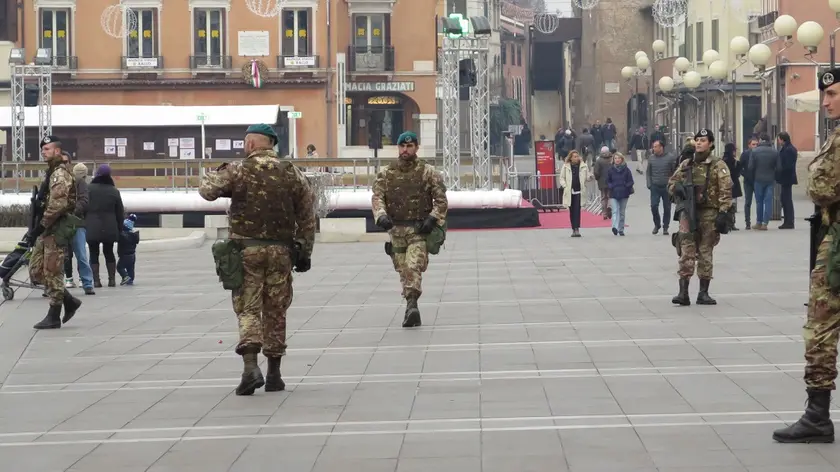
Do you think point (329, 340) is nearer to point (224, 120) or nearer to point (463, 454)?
point (463, 454)

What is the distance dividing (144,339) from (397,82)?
159 ft

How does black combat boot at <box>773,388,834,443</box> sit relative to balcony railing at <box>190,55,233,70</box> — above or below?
below

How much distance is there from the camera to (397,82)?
204 feet

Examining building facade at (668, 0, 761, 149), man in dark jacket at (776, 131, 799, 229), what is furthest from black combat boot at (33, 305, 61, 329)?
building facade at (668, 0, 761, 149)

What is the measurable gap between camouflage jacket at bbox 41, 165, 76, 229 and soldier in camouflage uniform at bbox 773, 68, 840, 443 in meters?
8.25

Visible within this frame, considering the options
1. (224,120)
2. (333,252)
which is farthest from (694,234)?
(224,120)

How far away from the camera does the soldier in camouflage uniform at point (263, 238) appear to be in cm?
1007

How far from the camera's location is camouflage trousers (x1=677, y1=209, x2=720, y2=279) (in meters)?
15.1

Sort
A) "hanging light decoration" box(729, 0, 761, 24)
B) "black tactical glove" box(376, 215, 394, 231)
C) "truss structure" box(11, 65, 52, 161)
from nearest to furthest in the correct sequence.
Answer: "black tactical glove" box(376, 215, 394, 231) < "truss structure" box(11, 65, 52, 161) < "hanging light decoration" box(729, 0, 761, 24)

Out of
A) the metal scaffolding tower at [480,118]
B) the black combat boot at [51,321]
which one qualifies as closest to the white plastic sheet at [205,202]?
the metal scaffolding tower at [480,118]

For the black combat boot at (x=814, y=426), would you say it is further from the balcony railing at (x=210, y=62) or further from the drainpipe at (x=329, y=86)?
the balcony railing at (x=210, y=62)

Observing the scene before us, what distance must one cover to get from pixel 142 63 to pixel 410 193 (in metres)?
46.3

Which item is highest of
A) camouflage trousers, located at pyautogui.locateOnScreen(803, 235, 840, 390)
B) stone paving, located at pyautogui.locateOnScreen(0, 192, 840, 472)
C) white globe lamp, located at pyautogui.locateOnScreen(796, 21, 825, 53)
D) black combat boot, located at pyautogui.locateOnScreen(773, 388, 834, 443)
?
white globe lamp, located at pyautogui.locateOnScreen(796, 21, 825, 53)

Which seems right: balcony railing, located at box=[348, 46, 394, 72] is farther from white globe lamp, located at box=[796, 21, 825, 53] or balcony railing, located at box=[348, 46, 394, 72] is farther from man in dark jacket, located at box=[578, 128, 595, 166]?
white globe lamp, located at box=[796, 21, 825, 53]
